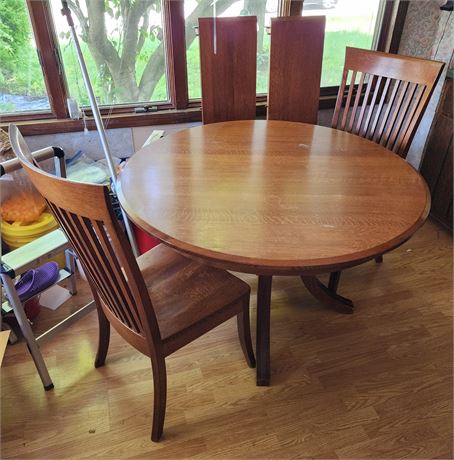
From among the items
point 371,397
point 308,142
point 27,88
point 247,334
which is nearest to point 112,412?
point 247,334

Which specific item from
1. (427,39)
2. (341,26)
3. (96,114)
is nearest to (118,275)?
(96,114)

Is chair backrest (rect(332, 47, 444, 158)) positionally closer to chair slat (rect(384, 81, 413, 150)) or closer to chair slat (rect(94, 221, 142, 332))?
chair slat (rect(384, 81, 413, 150))

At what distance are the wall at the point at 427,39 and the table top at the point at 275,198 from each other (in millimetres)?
1063

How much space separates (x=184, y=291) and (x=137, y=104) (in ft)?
4.82

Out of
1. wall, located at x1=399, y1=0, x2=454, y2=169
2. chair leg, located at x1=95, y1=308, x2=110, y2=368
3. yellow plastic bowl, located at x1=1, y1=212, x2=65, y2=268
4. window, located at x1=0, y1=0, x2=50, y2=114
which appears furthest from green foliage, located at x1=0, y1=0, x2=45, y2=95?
wall, located at x1=399, y1=0, x2=454, y2=169

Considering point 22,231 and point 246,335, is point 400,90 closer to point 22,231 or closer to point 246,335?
point 246,335

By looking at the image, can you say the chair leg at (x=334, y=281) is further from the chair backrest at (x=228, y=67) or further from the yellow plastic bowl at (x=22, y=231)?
the yellow plastic bowl at (x=22, y=231)

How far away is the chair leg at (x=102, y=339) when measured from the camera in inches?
54.4

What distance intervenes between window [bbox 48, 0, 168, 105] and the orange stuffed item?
68cm

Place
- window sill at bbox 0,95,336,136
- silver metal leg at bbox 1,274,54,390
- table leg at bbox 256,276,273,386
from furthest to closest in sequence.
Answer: window sill at bbox 0,95,336,136 → table leg at bbox 256,276,273,386 → silver metal leg at bbox 1,274,54,390

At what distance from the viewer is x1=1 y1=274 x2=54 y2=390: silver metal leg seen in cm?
123

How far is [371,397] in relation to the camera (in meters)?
1.42

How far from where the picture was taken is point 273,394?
4.67 ft

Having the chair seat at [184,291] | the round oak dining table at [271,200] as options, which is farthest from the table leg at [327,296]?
the chair seat at [184,291]
